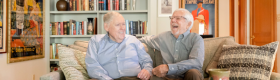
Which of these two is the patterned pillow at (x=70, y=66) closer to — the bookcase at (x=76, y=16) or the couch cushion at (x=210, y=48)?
the couch cushion at (x=210, y=48)

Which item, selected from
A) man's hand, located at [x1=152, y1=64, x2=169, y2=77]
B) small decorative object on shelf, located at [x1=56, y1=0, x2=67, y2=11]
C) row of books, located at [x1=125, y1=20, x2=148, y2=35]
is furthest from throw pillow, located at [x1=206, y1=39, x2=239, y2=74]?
small decorative object on shelf, located at [x1=56, y1=0, x2=67, y2=11]

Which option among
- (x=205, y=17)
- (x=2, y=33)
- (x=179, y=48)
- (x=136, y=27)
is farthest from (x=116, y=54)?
(x=205, y=17)

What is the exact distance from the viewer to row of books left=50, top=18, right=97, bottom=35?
3.36 metres

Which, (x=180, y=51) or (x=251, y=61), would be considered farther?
(x=180, y=51)

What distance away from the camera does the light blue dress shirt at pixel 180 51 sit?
5.38 ft

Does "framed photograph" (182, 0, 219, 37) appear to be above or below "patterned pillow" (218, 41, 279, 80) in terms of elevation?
above

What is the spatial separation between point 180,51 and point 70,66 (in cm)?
96

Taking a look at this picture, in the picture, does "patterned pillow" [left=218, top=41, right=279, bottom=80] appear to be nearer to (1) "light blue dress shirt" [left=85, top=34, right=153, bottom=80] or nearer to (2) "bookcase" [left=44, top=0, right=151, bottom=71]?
(1) "light blue dress shirt" [left=85, top=34, right=153, bottom=80]

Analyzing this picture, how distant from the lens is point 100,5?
3.31 metres

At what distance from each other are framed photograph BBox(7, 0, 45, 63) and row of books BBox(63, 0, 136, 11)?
504 mm

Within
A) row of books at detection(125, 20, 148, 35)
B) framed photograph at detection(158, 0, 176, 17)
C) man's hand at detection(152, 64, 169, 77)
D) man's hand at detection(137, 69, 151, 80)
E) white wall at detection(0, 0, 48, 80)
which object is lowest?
white wall at detection(0, 0, 48, 80)

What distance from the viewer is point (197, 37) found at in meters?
1.78

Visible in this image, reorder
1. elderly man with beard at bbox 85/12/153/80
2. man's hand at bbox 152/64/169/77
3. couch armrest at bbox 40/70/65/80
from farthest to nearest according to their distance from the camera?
1. elderly man with beard at bbox 85/12/153/80
2. man's hand at bbox 152/64/169/77
3. couch armrest at bbox 40/70/65/80

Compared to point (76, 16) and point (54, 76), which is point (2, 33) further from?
point (76, 16)
